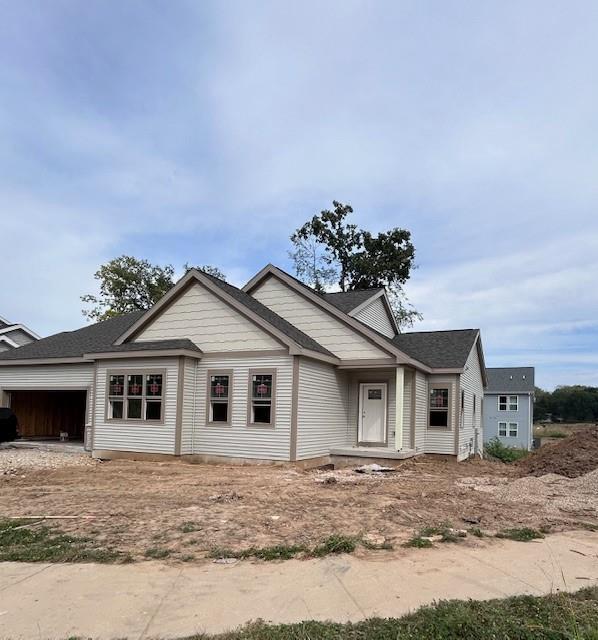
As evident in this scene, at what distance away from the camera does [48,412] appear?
23531 mm

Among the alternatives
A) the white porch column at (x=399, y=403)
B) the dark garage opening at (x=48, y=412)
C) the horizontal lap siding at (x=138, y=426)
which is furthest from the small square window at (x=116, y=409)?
the white porch column at (x=399, y=403)

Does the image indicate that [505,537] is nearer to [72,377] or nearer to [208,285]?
[208,285]

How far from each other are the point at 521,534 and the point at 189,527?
14.3 feet

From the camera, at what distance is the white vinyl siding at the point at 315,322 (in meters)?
16.9

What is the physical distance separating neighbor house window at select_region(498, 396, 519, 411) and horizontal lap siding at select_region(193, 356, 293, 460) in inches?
1269

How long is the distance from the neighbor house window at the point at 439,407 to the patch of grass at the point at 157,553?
13891 mm

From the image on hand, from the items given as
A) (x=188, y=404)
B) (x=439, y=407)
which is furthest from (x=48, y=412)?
(x=439, y=407)

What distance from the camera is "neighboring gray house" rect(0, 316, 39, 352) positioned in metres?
30.5

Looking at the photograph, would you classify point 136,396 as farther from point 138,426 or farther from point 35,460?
point 35,460

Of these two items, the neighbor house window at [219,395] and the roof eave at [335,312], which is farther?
the roof eave at [335,312]

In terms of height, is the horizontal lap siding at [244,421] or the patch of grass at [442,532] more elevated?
the horizontal lap siding at [244,421]

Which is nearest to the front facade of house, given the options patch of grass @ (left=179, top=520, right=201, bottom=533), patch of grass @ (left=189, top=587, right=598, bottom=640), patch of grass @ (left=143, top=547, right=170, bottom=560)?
patch of grass @ (left=179, top=520, right=201, bottom=533)

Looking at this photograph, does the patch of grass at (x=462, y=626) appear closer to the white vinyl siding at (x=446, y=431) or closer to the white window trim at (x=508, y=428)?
the white vinyl siding at (x=446, y=431)

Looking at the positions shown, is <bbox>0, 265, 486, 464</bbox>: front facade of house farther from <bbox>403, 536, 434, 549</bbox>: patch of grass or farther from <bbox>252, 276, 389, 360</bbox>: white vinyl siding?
<bbox>403, 536, 434, 549</bbox>: patch of grass
